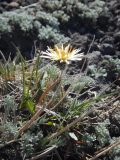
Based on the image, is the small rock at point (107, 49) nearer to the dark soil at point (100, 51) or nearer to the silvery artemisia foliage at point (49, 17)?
the dark soil at point (100, 51)

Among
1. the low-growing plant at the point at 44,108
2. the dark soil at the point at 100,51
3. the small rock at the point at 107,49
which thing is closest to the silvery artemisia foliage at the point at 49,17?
the dark soil at the point at 100,51

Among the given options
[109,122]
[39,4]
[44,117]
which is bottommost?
[109,122]

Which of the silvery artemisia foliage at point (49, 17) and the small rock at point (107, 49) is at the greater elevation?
the silvery artemisia foliage at point (49, 17)

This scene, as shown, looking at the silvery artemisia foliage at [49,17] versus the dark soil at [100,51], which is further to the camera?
the silvery artemisia foliage at [49,17]

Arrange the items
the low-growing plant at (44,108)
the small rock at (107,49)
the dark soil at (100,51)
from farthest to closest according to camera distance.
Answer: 1. the small rock at (107,49)
2. the dark soil at (100,51)
3. the low-growing plant at (44,108)

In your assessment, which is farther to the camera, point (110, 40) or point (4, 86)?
point (110, 40)

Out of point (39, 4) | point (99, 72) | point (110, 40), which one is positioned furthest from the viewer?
point (39, 4)

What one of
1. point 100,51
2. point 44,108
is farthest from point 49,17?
point 44,108

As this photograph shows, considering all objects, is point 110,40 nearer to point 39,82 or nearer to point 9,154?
point 39,82

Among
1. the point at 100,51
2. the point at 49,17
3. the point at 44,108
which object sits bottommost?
the point at 100,51

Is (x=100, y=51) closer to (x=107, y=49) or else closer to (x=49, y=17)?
(x=107, y=49)

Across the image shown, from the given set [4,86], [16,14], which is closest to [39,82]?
[4,86]
